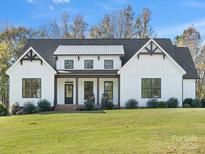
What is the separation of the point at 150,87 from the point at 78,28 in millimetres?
23116

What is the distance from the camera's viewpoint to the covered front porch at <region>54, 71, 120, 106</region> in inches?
1518

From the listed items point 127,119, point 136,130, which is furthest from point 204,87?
point 136,130

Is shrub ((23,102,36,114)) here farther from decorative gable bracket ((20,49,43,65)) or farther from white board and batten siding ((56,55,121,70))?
white board and batten siding ((56,55,121,70))

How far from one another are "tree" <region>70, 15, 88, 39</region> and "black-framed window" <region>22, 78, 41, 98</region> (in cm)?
2003

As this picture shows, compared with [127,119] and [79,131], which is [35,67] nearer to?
[127,119]

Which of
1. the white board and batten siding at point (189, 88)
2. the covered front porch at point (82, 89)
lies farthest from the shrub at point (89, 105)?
the white board and batten siding at point (189, 88)

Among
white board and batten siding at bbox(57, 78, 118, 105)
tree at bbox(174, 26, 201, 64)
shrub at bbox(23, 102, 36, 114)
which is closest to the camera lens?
shrub at bbox(23, 102, 36, 114)

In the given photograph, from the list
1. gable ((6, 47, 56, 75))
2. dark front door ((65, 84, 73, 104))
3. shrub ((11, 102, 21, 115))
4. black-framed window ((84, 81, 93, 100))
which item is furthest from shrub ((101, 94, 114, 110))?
shrub ((11, 102, 21, 115))

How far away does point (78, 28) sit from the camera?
57.7m

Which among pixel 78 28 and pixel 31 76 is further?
pixel 78 28

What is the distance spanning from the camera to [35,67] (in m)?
38.1

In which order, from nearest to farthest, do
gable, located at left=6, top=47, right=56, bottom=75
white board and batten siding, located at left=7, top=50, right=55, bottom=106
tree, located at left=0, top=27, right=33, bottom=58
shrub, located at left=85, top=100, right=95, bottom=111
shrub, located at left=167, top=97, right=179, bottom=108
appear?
shrub, located at left=85, top=100, right=95, bottom=111 < shrub, located at left=167, top=97, right=179, bottom=108 < white board and batten siding, located at left=7, top=50, right=55, bottom=106 < gable, located at left=6, top=47, right=56, bottom=75 < tree, located at left=0, top=27, right=33, bottom=58

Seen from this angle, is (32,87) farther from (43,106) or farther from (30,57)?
(30,57)

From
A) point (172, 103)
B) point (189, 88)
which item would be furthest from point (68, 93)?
point (189, 88)
